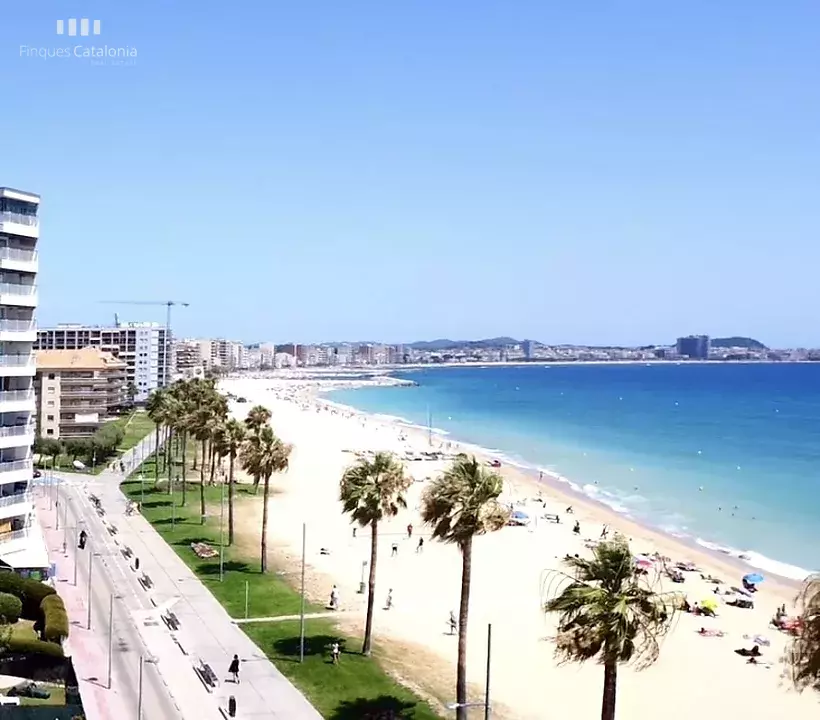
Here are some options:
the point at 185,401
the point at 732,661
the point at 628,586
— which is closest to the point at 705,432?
the point at 185,401

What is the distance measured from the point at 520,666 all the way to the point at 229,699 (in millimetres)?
12282

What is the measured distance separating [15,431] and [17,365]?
10.2 feet

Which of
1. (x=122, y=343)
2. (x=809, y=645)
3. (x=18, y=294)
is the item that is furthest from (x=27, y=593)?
(x=122, y=343)

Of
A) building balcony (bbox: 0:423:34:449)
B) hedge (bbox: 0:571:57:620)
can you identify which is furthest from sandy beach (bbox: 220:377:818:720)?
building balcony (bbox: 0:423:34:449)

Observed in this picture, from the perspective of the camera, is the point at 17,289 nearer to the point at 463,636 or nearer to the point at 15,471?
the point at 15,471

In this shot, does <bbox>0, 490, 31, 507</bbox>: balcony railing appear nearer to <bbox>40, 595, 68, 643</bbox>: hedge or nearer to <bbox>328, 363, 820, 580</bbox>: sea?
<bbox>40, 595, 68, 643</bbox>: hedge

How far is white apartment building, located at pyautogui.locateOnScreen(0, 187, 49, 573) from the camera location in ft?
137

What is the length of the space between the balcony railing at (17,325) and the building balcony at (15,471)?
20.5 ft

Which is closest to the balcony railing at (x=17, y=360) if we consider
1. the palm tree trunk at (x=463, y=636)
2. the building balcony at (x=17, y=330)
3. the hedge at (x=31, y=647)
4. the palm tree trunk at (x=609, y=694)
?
the building balcony at (x=17, y=330)

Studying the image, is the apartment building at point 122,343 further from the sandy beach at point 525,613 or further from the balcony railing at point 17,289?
the balcony railing at point 17,289

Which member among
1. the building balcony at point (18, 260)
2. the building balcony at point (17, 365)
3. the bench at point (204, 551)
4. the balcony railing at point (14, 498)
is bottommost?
the bench at point (204, 551)

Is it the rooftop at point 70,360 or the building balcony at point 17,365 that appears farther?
the rooftop at point 70,360

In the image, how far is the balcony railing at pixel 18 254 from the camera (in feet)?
137

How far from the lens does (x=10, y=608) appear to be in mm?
33375
